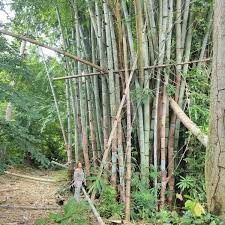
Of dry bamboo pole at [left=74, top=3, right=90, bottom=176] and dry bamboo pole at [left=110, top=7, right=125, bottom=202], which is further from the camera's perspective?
dry bamboo pole at [left=74, top=3, right=90, bottom=176]

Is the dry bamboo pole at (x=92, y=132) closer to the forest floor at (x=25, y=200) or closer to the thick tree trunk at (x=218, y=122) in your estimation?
the forest floor at (x=25, y=200)

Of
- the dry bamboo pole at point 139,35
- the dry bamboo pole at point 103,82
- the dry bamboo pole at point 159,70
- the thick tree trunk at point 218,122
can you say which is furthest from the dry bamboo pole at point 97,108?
the thick tree trunk at point 218,122

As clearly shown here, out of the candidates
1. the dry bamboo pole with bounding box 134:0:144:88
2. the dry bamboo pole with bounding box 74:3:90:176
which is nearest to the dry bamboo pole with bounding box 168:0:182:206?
the dry bamboo pole with bounding box 134:0:144:88

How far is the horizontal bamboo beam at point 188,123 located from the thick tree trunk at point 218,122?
0.44 m

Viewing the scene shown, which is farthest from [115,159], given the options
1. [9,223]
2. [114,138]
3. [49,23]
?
[49,23]

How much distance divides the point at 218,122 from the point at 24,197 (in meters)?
3.07

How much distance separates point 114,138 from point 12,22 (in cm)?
148

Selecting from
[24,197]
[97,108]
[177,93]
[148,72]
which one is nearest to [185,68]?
[177,93]

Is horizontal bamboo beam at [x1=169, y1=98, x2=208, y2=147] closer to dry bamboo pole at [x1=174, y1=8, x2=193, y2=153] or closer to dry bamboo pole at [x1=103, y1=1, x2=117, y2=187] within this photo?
dry bamboo pole at [x1=174, y1=8, x2=193, y2=153]

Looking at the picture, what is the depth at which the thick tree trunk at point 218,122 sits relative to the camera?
2650 mm

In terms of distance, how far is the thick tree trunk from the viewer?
265 centimetres

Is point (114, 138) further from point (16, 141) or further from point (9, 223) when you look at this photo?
point (9, 223)

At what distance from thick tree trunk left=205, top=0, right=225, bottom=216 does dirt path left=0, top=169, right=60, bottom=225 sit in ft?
5.60

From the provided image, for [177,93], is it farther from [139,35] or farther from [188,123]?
[139,35]
